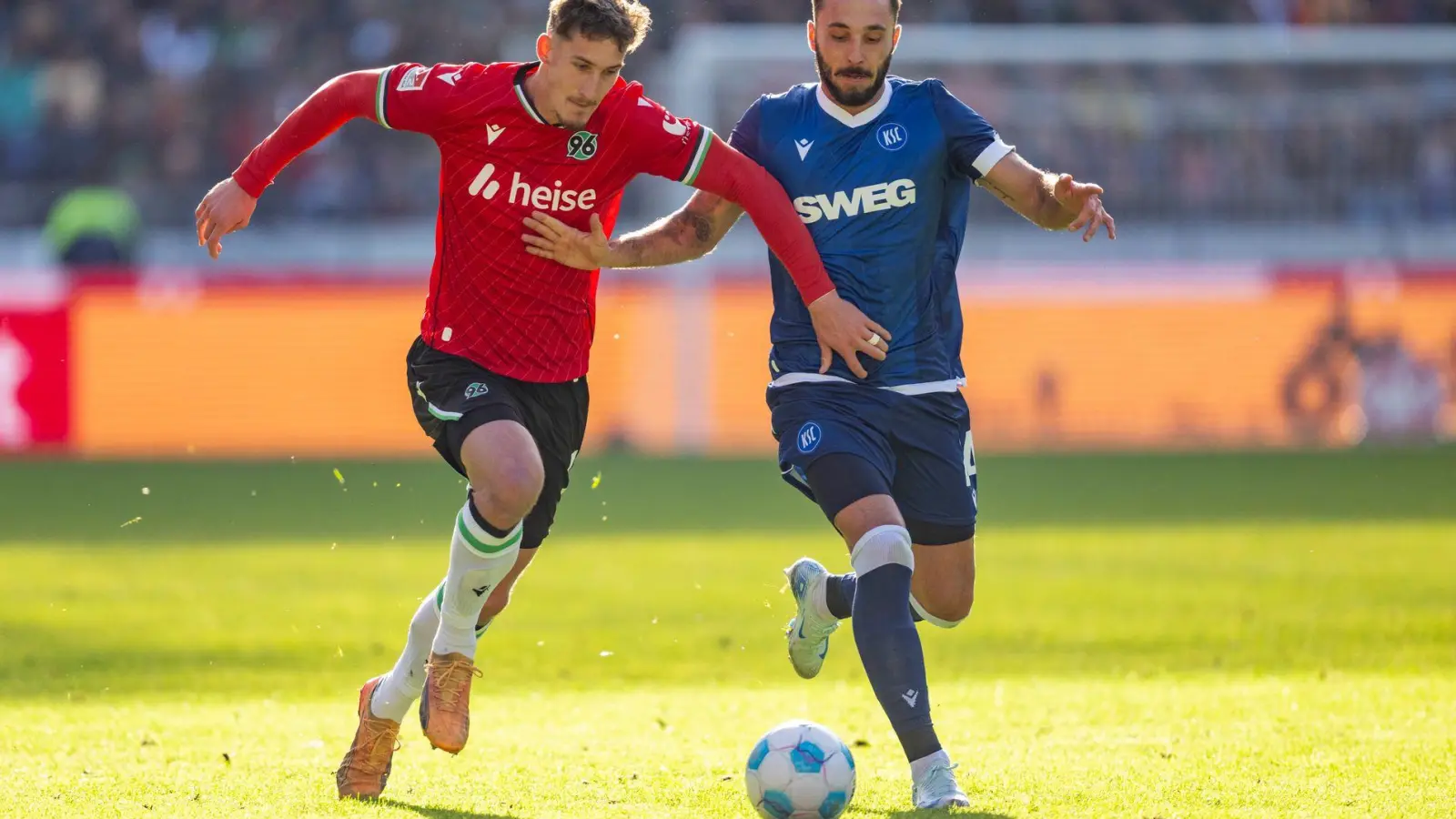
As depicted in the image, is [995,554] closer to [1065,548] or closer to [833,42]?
[1065,548]

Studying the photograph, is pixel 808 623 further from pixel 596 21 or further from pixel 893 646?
pixel 596 21

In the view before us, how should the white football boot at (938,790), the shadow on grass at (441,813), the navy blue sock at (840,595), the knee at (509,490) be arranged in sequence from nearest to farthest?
the white football boot at (938,790)
the shadow on grass at (441,813)
the knee at (509,490)
the navy blue sock at (840,595)

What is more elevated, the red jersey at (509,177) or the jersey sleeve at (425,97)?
the jersey sleeve at (425,97)

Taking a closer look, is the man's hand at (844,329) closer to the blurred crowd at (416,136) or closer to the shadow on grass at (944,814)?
the shadow on grass at (944,814)

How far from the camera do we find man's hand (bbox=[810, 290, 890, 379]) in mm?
5148

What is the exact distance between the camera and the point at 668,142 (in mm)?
5375

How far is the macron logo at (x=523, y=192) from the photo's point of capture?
5.34 m

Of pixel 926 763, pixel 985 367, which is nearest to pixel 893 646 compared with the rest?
pixel 926 763

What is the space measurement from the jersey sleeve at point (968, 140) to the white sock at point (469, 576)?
1.69m

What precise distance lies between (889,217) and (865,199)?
3.4 inches

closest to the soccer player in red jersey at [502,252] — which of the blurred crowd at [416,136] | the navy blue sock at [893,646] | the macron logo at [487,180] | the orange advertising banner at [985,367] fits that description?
the macron logo at [487,180]

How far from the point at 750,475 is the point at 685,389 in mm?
1309

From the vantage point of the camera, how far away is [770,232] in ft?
17.1

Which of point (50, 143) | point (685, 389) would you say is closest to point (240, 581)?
point (685, 389)
